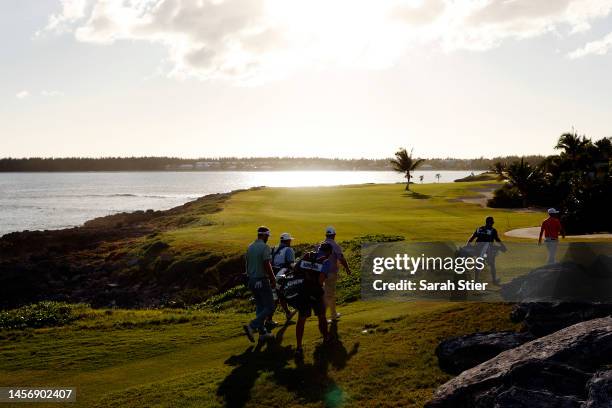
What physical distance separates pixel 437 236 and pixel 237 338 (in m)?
18.5

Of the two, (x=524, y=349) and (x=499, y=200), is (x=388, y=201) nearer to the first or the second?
(x=499, y=200)


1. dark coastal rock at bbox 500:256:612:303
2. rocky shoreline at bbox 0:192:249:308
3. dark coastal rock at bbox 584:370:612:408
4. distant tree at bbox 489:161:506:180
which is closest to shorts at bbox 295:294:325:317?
dark coastal rock at bbox 500:256:612:303

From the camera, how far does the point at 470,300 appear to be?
1606cm

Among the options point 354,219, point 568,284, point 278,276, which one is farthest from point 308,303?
point 354,219

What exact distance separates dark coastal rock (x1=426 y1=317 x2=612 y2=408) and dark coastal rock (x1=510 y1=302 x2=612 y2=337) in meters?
1.75

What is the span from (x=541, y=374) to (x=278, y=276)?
8697mm

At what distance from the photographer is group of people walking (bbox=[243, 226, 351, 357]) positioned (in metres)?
13.0

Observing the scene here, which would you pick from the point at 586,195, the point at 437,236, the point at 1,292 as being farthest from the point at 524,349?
the point at 1,292

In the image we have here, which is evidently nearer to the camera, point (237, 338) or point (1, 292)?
point (237, 338)

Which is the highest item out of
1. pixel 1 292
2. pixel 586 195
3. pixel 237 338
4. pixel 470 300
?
pixel 586 195

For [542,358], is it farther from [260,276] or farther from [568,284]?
[260,276]

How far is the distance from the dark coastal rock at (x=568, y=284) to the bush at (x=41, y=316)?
51.2 feet

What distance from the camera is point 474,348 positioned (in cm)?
1167

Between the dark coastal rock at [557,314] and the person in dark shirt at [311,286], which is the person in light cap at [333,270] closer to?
the person in dark shirt at [311,286]
